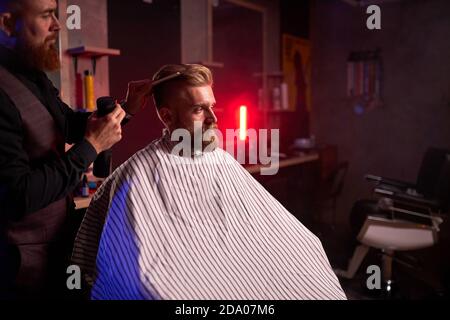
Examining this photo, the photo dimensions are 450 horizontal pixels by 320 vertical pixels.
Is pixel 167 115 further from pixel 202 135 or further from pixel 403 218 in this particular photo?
pixel 403 218

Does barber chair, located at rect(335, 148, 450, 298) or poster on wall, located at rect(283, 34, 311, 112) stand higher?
poster on wall, located at rect(283, 34, 311, 112)

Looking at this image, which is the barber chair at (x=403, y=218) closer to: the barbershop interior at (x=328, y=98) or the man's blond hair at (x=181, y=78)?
the barbershop interior at (x=328, y=98)

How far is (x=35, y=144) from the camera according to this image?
4.19 feet

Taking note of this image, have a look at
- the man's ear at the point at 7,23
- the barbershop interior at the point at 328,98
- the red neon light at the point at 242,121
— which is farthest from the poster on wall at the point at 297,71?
the man's ear at the point at 7,23

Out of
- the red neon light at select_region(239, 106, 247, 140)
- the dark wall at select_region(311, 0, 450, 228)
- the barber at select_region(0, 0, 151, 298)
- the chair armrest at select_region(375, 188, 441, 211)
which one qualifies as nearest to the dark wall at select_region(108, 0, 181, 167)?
the red neon light at select_region(239, 106, 247, 140)

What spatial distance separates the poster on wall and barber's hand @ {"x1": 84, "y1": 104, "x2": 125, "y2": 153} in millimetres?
3399

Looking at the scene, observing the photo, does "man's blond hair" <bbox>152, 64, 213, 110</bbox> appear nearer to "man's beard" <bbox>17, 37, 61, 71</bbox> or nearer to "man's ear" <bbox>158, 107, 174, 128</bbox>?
"man's ear" <bbox>158, 107, 174, 128</bbox>

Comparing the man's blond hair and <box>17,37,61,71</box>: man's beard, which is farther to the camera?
the man's blond hair

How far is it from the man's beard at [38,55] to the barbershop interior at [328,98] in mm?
1116

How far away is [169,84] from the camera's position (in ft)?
5.52

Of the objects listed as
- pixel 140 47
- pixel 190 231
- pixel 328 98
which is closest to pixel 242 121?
pixel 140 47

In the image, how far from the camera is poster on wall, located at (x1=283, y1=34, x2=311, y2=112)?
4.57 meters

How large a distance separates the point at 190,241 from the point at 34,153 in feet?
1.83

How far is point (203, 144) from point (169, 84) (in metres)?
0.27
